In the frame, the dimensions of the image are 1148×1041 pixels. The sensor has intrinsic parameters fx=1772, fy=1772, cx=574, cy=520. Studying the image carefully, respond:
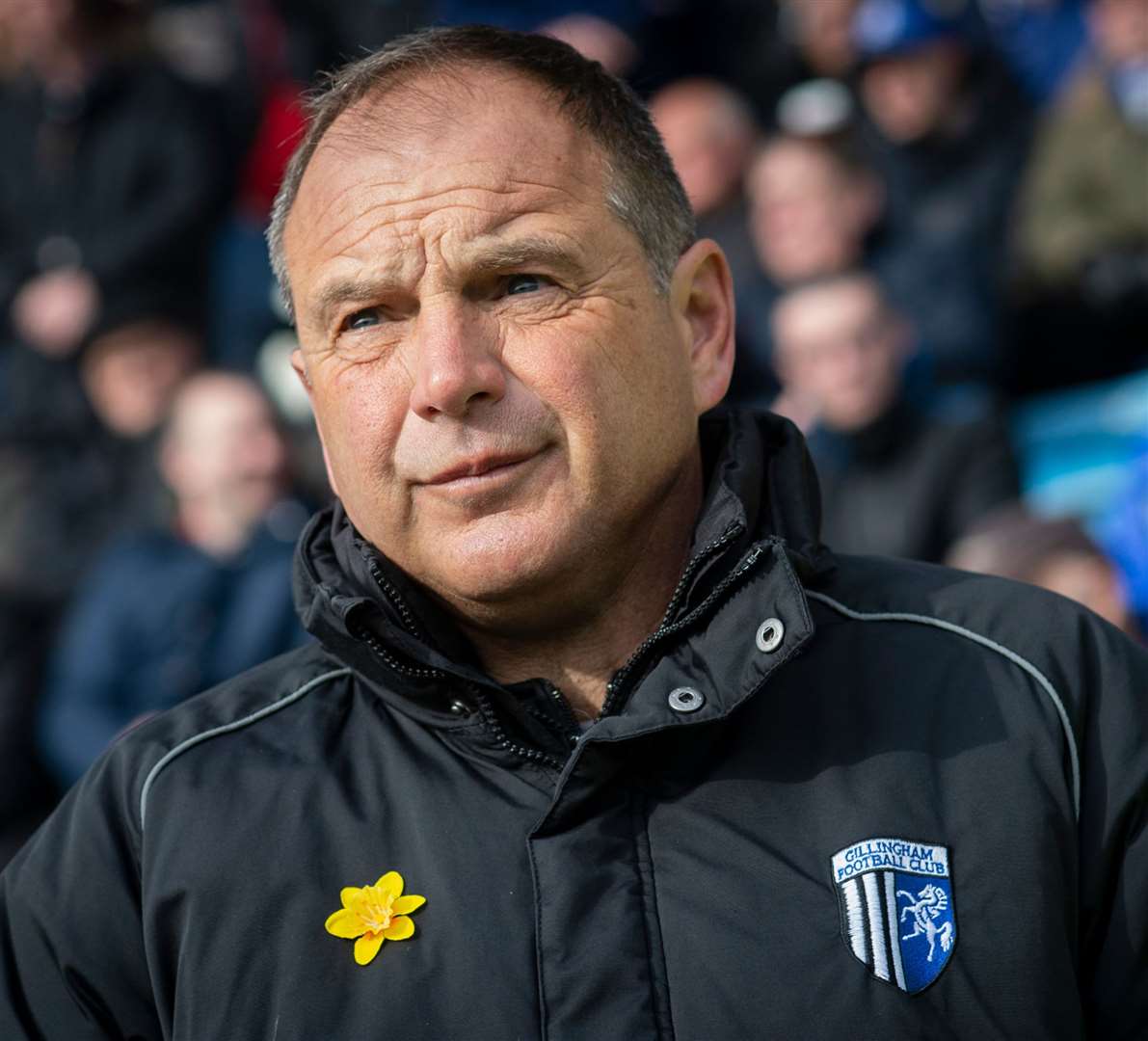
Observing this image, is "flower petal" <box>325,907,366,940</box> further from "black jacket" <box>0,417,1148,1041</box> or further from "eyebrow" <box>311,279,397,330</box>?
"eyebrow" <box>311,279,397,330</box>

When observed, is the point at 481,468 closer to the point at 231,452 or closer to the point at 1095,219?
the point at 231,452

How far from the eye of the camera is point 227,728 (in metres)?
2.44

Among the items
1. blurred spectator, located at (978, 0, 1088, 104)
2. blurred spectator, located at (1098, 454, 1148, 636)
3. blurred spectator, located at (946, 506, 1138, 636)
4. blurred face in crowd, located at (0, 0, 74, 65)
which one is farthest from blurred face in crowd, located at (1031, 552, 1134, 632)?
blurred face in crowd, located at (0, 0, 74, 65)

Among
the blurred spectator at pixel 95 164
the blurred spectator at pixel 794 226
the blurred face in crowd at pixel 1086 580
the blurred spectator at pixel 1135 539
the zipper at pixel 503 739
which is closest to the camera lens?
the zipper at pixel 503 739

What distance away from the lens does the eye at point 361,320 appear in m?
2.44

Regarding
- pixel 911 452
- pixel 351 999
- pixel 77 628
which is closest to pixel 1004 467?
pixel 911 452

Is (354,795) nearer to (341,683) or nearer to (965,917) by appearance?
(341,683)

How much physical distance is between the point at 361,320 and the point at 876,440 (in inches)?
147

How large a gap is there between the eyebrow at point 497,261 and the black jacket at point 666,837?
35 cm

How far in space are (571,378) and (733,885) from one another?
688 millimetres

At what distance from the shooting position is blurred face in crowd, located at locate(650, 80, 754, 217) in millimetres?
7035

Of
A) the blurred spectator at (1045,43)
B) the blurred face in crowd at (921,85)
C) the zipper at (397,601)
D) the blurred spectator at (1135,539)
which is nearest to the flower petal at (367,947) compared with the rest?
the zipper at (397,601)

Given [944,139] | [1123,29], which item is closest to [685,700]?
[1123,29]

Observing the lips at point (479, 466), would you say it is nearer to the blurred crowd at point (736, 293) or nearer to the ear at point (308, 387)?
the ear at point (308, 387)
